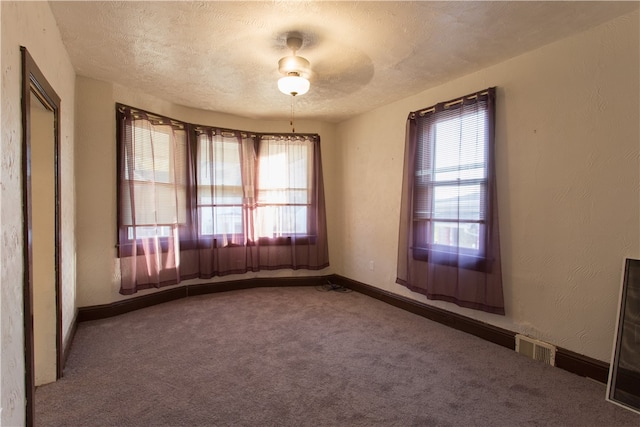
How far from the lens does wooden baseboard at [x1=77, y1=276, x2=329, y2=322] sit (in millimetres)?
3232

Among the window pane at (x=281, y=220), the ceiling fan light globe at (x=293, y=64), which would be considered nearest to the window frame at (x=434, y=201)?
the ceiling fan light globe at (x=293, y=64)

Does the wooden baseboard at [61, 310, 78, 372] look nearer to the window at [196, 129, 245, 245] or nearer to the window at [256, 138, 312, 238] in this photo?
the window at [196, 129, 245, 245]

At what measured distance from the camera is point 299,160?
4.58 m

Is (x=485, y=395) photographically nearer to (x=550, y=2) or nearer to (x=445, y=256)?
(x=445, y=256)

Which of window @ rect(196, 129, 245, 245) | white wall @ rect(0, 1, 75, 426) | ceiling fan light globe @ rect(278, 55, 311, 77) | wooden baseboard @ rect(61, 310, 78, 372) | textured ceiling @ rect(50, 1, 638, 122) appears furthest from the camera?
window @ rect(196, 129, 245, 245)

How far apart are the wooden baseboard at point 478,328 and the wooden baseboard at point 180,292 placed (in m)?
0.76

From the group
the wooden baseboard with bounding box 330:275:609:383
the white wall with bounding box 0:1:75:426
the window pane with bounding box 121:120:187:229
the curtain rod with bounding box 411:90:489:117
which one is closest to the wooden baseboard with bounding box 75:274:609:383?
the wooden baseboard with bounding box 330:275:609:383

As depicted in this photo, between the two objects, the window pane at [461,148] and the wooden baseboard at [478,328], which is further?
the window pane at [461,148]

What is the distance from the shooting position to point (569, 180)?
91.7 inches

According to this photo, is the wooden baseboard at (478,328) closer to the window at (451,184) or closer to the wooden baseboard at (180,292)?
the window at (451,184)

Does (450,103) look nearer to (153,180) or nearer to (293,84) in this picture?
(293,84)

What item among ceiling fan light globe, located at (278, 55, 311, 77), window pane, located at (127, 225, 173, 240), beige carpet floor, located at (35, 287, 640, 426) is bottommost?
beige carpet floor, located at (35, 287, 640, 426)

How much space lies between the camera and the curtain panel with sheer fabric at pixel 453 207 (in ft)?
8.98

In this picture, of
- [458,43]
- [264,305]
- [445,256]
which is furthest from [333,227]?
[458,43]
